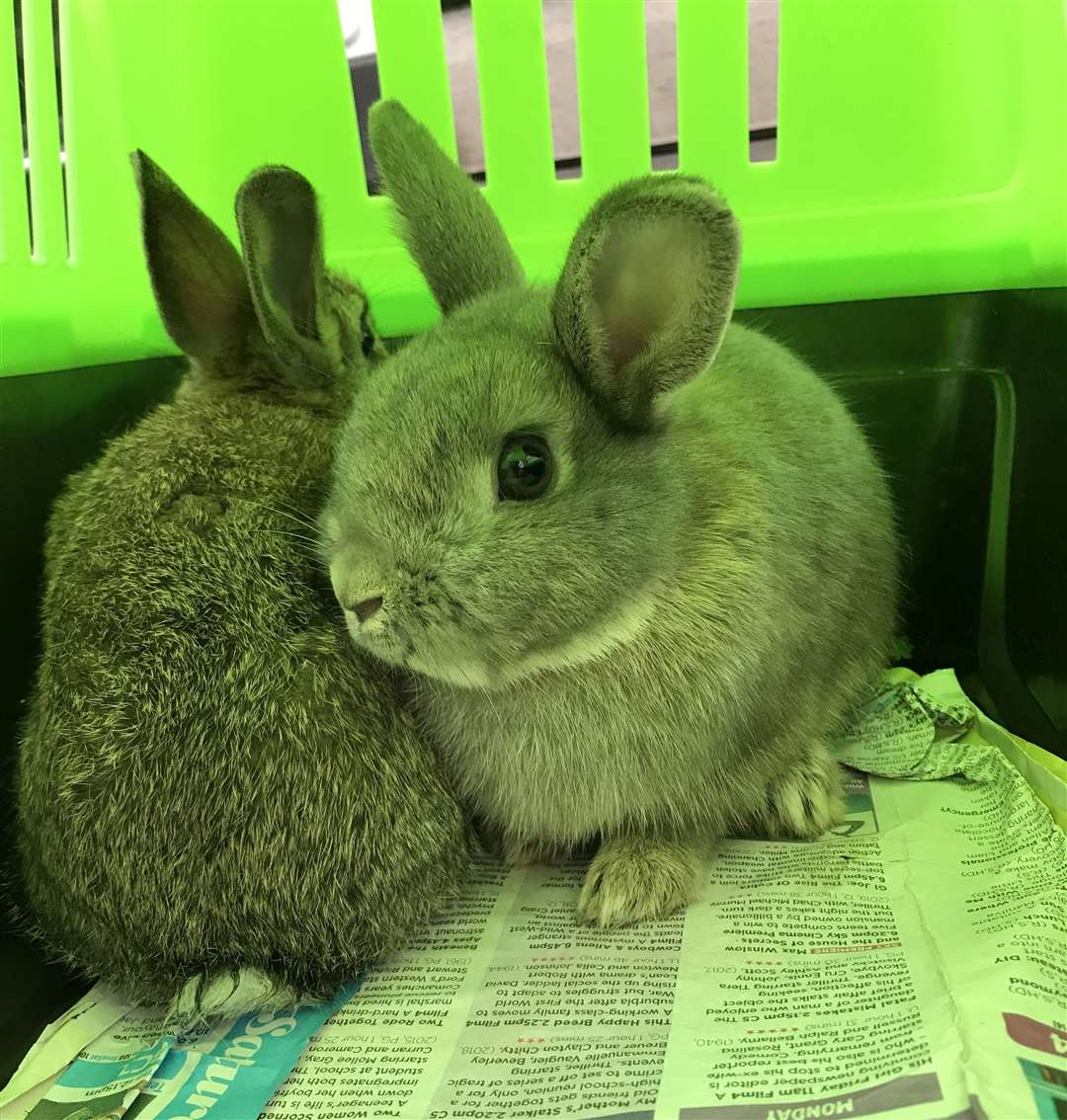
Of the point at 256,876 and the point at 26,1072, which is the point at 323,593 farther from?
the point at 26,1072

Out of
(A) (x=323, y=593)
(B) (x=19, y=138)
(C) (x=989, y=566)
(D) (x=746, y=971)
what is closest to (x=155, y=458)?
(A) (x=323, y=593)

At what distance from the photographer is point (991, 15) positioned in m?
1.41

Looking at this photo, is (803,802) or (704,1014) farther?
(803,802)

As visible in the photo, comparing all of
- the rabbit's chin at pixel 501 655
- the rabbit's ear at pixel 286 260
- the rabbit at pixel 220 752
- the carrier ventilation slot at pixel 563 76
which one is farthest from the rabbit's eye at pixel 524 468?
the carrier ventilation slot at pixel 563 76

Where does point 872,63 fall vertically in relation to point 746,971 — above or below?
above

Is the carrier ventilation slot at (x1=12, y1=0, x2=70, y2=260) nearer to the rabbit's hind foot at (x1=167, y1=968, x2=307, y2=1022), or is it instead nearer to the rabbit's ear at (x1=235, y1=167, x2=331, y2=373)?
the rabbit's ear at (x1=235, y1=167, x2=331, y2=373)

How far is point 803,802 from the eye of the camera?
1.17 meters

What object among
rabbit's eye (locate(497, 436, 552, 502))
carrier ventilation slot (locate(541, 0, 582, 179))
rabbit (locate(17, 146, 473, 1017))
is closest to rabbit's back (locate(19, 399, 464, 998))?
rabbit (locate(17, 146, 473, 1017))

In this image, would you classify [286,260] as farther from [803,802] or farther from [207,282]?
[803,802]

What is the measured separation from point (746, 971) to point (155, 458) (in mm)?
751

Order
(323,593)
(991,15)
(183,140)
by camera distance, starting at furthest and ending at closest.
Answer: (183,140) → (991,15) → (323,593)

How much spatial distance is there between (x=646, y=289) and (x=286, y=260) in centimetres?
47

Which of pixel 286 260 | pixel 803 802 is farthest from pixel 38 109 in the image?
pixel 803 802

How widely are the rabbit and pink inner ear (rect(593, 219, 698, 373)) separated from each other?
0.35 meters
